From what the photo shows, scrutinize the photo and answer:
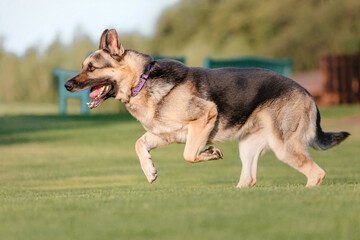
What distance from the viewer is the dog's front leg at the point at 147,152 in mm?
7637

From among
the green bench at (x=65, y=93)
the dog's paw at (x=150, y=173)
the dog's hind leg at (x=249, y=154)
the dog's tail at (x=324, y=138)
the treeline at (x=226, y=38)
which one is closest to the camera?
the dog's paw at (x=150, y=173)

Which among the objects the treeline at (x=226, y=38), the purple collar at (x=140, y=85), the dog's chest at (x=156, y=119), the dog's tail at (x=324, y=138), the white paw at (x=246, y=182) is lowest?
the treeline at (x=226, y=38)

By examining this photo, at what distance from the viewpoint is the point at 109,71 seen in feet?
24.2

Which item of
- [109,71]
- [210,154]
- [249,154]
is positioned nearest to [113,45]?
[109,71]

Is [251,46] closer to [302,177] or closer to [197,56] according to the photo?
[197,56]

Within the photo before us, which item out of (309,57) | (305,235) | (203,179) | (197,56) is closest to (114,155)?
(203,179)

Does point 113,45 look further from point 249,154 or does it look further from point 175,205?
point 175,205

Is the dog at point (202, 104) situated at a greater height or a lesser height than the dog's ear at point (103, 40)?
lesser

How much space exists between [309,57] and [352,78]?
1485cm

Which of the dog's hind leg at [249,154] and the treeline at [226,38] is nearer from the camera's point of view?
the dog's hind leg at [249,154]

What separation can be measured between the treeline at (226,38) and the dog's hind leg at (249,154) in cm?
2447

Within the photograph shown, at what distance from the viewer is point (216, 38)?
1965 inches

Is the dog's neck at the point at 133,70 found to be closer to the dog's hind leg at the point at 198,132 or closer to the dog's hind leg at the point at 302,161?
the dog's hind leg at the point at 198,132

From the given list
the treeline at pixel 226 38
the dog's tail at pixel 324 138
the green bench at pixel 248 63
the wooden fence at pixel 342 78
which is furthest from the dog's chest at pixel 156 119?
the wooden fence at pixel 342 78
